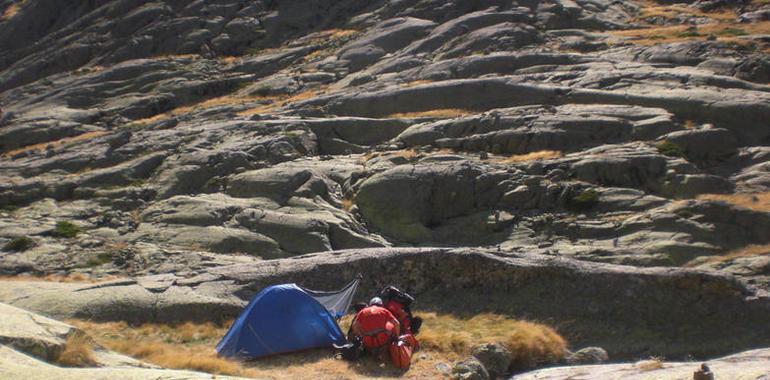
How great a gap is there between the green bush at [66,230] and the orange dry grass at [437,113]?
21.7m

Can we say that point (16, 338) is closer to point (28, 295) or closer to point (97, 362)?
point (97, 362)

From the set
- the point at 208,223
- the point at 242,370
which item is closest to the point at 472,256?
the point at 242,370

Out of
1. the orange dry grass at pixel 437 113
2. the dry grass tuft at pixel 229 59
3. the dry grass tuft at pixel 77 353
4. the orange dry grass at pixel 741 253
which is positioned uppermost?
the dry grass tuft at pixel 77 353

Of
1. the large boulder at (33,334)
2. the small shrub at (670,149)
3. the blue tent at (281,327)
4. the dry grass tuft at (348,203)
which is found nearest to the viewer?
the large boulder at (33,334)

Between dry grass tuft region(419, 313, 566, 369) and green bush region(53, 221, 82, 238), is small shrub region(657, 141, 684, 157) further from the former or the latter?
green bush region(53, 221, 82, 238)

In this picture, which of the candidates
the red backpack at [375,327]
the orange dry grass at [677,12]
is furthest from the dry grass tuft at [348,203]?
the orange dry grass at [677,12]

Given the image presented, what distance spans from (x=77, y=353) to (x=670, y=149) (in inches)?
1288

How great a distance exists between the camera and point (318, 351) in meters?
17.7

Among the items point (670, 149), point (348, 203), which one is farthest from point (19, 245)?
point (670, 149)

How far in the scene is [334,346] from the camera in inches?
681

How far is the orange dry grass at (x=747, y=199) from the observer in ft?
106

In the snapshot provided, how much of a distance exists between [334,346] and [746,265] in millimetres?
19440

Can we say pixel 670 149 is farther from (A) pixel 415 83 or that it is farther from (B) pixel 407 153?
(A) pixel 415 83

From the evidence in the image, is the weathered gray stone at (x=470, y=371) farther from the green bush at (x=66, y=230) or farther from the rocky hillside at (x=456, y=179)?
the green bush at (x=66, y=230)
